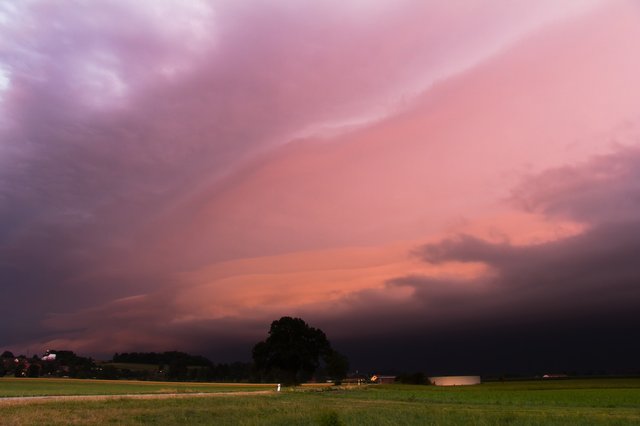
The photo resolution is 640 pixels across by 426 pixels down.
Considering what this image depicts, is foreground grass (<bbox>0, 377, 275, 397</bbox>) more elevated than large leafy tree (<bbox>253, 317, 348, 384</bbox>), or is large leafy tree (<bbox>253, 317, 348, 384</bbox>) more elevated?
large leafy tree (<bbox>253, 317, 348, 384</bbox>)

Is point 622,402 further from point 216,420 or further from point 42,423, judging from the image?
point 42,423

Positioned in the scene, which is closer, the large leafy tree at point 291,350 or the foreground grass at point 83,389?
the foreground grass at point 83,389

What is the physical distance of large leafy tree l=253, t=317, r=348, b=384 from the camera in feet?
456

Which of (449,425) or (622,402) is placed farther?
(622,402)

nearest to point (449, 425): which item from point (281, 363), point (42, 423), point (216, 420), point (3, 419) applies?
point (216, 420)

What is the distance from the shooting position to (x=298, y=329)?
143250mm

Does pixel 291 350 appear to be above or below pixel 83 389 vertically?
above

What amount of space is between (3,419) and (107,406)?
11.9m

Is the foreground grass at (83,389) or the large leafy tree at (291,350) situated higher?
the large leafy tree at (291,350)

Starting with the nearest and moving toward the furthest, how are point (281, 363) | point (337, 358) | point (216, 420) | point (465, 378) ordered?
point (216, 420) → point (281, 363) → point (337, 358) → point (465, 378)

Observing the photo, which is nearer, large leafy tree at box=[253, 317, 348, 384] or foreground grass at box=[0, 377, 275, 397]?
foreground grass at box=[0, 377, 275, 397]

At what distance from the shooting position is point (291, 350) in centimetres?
13800

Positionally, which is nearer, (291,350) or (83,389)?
(83,389)

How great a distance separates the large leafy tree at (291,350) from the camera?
13888 centimetres
